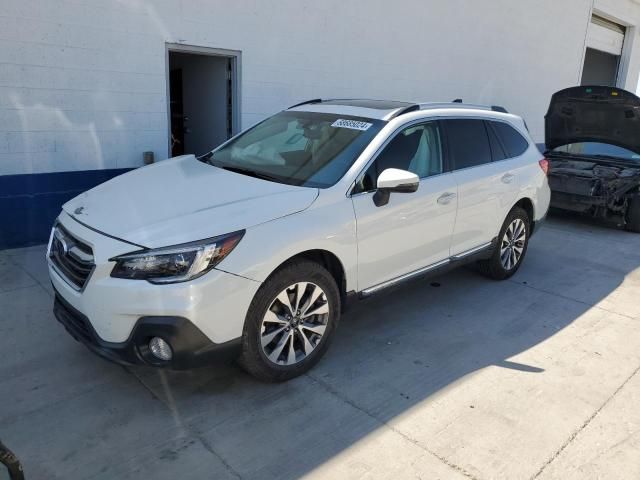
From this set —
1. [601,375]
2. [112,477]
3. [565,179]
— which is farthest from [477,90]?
[112,477]

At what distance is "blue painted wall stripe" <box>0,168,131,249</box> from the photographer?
5.61 m

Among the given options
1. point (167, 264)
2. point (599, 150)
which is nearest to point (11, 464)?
point (167, 264)

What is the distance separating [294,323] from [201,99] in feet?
18.8

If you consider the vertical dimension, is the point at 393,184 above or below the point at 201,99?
below

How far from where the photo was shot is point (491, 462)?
2852 millimetres

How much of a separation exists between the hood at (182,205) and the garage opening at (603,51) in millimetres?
15495

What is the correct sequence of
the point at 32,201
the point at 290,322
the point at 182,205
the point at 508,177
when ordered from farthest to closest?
the point at 32,201 → the point at 508,177 → the point at 290,322 → the point at 182,205

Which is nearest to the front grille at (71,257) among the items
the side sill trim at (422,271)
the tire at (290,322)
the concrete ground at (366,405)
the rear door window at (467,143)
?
the concrete ground at (366,405)

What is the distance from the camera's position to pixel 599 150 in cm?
854

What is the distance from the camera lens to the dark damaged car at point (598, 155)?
7668 mm

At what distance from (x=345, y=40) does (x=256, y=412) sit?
6.76m

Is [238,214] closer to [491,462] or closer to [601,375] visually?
[491,462]

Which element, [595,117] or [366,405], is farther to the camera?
[595,117]

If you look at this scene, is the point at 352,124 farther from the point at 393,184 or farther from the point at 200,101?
the point at 200,101
